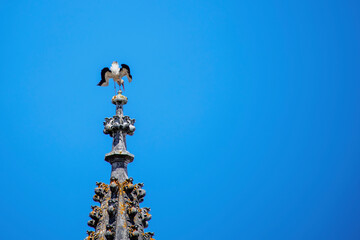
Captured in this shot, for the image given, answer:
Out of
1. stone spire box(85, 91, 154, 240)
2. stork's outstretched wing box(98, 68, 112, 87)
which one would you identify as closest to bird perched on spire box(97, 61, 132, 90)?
stork's outstretched wing box(98, 68, 112, 87)

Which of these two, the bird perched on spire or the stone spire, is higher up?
the bird perched on spire

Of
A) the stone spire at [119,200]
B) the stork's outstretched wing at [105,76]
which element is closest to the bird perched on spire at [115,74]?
the stork's outstretched wing at [105,76]

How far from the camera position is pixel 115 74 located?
12250 millimetres

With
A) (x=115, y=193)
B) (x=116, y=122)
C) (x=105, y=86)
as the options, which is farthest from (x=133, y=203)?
(x=105, y=86)

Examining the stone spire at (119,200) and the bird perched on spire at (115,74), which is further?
the bird perched on spire at (115,74)

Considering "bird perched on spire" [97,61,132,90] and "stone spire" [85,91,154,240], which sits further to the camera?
"bird perched on spire" [97,61,132,90]

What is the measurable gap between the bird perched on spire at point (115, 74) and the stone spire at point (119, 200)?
122 cm

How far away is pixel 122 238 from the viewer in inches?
361

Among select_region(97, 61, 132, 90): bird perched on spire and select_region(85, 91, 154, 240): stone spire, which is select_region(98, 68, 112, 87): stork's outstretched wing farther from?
select_region(85, 91, 154, 240): stone spire

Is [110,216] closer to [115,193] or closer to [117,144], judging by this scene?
[115,193]

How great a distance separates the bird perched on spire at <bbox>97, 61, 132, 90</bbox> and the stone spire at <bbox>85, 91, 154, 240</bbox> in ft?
4.00

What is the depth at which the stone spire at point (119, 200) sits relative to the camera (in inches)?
369

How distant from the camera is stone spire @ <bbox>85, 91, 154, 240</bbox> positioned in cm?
937

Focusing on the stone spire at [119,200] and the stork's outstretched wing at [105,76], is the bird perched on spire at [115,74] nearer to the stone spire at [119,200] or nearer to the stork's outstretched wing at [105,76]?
the stork's outstretched wing at [105,76]
